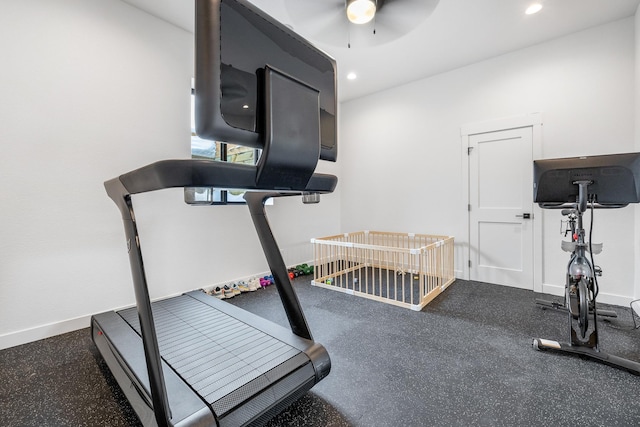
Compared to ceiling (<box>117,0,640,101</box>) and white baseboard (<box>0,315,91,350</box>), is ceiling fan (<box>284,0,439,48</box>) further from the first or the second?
white baseboard (<box>0,315,91,350</box>)

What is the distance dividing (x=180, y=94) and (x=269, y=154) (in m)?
3.04

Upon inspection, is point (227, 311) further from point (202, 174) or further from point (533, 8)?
point (533, 8)

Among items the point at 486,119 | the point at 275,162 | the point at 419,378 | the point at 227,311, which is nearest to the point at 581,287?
the point at 419,378

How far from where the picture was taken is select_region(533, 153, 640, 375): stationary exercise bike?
6.22 ft

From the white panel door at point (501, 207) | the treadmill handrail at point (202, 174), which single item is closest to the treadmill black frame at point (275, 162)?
the treadmill handrail at point (202, 174)

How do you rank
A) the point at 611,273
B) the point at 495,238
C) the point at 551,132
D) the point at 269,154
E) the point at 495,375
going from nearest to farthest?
the point at 269,154 → the point at 495,375 → the point at 611,273 → the point at 551,132 → the point at 495,238

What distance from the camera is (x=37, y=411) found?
1.52 meters

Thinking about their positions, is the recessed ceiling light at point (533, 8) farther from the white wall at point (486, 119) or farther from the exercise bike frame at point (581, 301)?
the exercise bike frame at point (581, 301)

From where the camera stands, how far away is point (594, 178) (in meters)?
1.96

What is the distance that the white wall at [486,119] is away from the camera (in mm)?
2953

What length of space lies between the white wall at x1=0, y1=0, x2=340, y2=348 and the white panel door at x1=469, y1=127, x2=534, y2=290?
11.6ft

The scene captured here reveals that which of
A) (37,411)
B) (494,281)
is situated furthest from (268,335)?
(494,281)

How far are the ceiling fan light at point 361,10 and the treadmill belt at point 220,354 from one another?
2377mm

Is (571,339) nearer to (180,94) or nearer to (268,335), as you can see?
(268,335)
